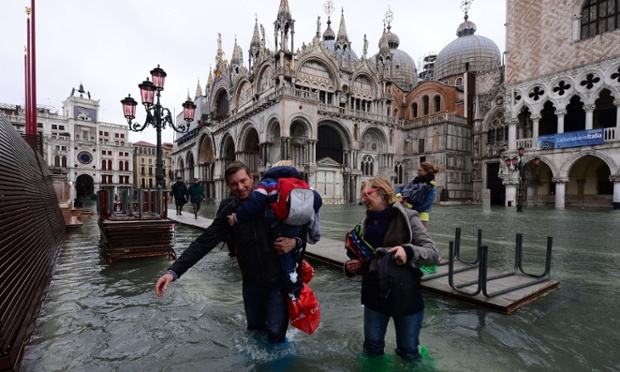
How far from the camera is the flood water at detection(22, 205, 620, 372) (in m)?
2.56

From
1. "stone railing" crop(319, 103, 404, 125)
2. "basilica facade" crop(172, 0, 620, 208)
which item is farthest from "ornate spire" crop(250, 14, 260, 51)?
"stone railing" crop(319, 103, 404, 125)

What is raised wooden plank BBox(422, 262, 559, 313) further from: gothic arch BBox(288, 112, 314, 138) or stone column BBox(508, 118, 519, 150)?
stone column BBox(508, 118, 519, 150)

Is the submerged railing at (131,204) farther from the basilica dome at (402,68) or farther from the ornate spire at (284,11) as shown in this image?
the basilica dome at (402,68)

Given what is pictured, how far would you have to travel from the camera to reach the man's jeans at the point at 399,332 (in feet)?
7.52

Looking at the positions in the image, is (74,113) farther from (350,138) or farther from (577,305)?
(577,305)

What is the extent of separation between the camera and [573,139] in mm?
21391

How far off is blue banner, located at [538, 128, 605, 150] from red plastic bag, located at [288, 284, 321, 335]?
85.9 feet

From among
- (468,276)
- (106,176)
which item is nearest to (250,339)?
(468,276)

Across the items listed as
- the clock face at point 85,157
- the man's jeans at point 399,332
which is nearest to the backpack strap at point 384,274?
the man's jeans at point 399,332

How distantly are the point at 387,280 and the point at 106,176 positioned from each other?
222 ft

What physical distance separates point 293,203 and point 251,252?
1.89 ft

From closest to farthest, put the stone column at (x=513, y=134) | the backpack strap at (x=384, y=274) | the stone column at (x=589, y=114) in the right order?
the backpack strap at (x=384, y=274) → the stone column at (x=589, y=114) → the stone column at (x=513, y=134)

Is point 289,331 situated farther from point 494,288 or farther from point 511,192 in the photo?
point 511,192

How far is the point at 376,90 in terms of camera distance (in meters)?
32.9
